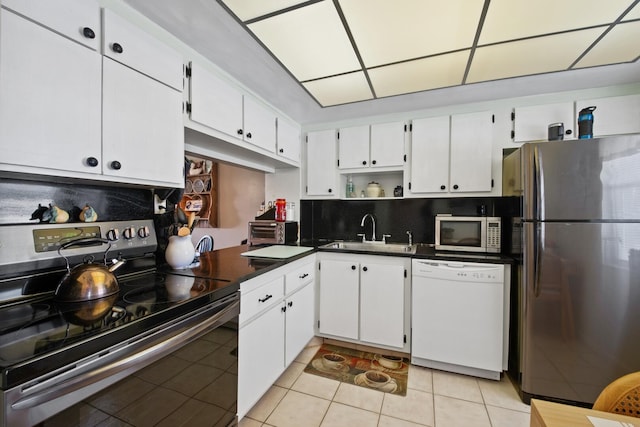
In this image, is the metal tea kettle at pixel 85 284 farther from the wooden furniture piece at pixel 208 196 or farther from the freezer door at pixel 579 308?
the wooden furniture piece at pixel 208 196

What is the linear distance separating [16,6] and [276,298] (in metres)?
1.74

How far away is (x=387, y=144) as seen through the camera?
2584 mm

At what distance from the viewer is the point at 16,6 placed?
91 cm

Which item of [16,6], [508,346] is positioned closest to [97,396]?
[16,6]

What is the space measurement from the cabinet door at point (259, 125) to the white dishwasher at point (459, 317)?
5.31ft

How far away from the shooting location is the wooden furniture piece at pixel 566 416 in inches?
23.8

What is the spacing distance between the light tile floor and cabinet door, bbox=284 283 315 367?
212 millimetres

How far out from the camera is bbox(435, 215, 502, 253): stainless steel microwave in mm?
2160

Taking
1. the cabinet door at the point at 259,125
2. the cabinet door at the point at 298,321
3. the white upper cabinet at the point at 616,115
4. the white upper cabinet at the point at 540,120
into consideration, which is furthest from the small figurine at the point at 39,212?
the white upper cabinet at the point at 616,115

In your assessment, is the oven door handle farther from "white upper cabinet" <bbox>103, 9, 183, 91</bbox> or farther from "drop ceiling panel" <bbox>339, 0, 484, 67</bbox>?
"drop ceiling panel" <bbox>339, 0, 484, 67</bbox>

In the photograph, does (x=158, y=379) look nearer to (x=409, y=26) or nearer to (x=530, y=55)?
(x=409, y=26)

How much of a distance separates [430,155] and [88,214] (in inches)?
98.6

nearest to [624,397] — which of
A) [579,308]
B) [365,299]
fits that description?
[579,308]

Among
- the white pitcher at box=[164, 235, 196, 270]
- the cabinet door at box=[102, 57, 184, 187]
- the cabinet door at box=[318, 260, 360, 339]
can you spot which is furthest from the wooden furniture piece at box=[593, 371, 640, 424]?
the cabinet door at box=[102, 57, 184, 187]
